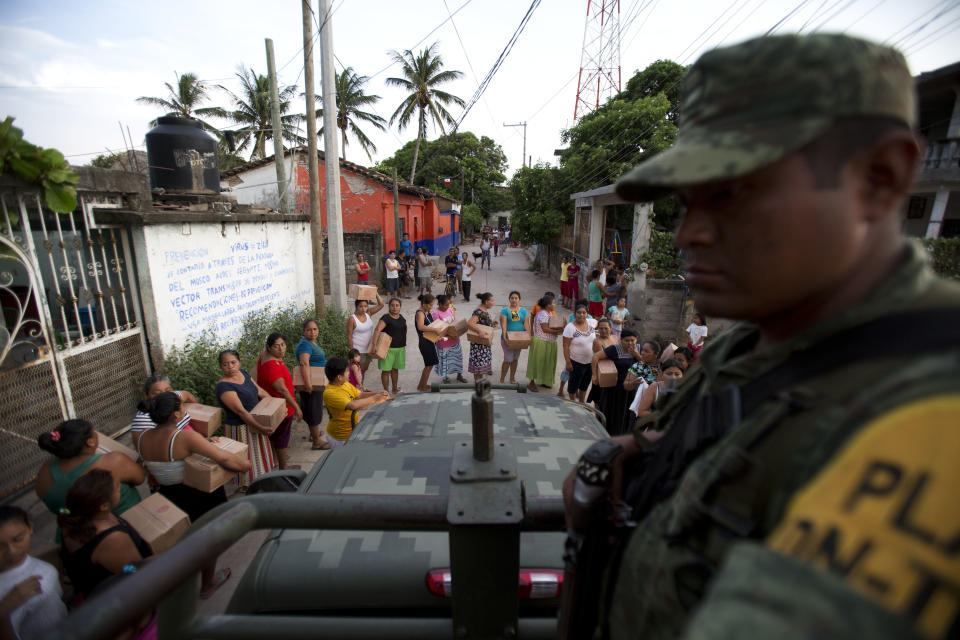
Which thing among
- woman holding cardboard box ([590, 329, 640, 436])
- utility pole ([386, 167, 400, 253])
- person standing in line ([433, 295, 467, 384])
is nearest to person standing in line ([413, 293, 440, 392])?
person standing in line ([433, 295, 467, 384])

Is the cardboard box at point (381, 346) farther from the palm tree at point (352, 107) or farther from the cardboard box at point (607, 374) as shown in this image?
the palm tree at point (352, 107)

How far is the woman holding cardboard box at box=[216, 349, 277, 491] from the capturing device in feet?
12.8

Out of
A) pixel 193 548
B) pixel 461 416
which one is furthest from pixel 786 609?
pixel 461 416

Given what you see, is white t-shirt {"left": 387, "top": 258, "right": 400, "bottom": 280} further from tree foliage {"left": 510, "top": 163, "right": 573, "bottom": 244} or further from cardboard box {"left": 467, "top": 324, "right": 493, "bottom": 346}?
tree foliage {"left": 510, "top": 163, "right": 573, "bottom": 244}

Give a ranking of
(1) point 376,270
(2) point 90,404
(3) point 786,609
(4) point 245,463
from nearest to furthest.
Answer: (3) point 786,609 < (4) point 245,463 < (2) point 90,404 < (1) point 376,270

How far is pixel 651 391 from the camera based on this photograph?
13.6 ft

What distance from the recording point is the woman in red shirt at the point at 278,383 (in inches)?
175

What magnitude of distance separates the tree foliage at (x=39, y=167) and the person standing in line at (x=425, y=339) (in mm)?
3643

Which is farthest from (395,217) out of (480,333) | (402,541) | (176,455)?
(402,541)

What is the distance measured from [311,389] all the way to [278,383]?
55cm

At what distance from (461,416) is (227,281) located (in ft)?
16.8

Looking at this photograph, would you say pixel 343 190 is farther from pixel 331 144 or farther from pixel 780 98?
pixel 780 98

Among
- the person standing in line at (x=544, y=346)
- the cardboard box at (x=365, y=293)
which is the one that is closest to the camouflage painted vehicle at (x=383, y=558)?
the person standing in line at (x=544, y=346)

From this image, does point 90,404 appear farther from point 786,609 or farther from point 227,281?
point 786,609
